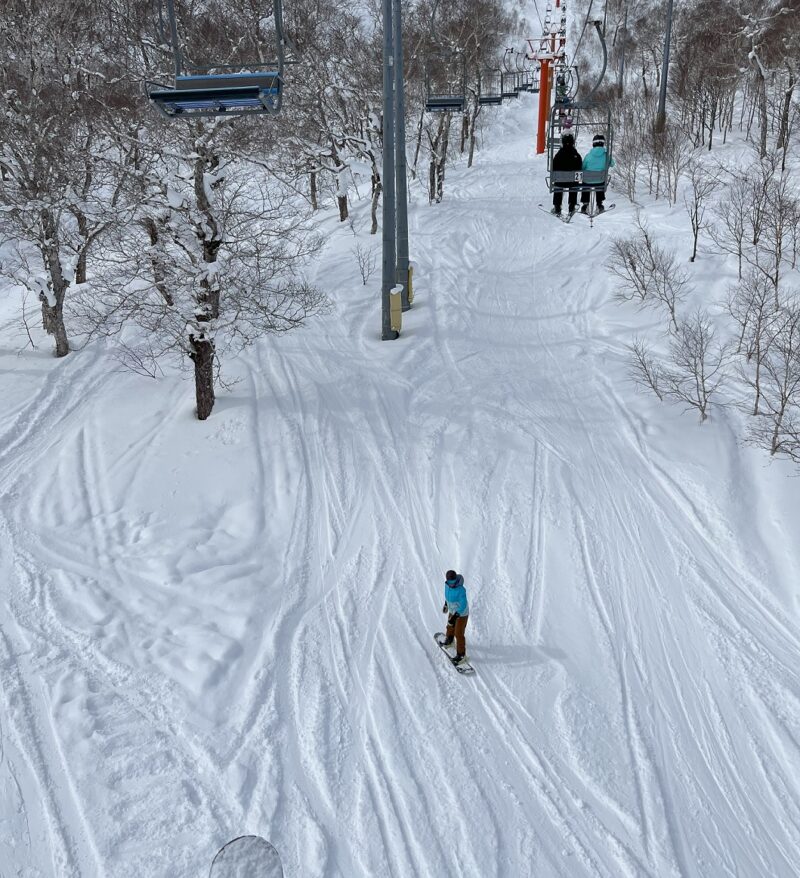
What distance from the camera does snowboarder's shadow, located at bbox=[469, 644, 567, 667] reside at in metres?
8.70

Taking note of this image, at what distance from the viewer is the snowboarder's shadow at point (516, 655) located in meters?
8.70

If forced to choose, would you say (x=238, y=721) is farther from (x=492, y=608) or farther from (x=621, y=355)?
(x=621, y=355)

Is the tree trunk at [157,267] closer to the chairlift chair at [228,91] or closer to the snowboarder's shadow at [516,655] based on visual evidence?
the chairlift chair at [228,91]

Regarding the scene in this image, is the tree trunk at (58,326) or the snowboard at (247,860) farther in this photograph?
→ the tree trunk at (58,326)

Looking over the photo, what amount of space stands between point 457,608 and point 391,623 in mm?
1355

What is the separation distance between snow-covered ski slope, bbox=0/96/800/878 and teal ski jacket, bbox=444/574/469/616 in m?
0.84

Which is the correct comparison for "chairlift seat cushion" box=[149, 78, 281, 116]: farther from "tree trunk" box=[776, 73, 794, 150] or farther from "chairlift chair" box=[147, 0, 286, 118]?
"tree trunk" box=[776, 73, 794, 150]

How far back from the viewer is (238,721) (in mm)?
7605

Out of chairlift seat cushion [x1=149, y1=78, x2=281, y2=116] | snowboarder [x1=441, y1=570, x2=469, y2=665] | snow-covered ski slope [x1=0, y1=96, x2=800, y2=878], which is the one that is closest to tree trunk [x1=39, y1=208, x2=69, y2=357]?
snow-covered ski slope [x1=0, y1=96, x2=800, y2=878]

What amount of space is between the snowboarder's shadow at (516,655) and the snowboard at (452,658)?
0.91 ft

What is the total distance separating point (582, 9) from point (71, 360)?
61822mm

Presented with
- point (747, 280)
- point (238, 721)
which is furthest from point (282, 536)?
point (747, 280)

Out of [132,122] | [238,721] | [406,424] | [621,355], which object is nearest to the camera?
Result: [238,721]

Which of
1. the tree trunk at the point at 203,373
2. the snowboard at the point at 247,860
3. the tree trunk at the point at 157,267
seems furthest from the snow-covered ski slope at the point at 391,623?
the tree trunk at the point at 157,267
